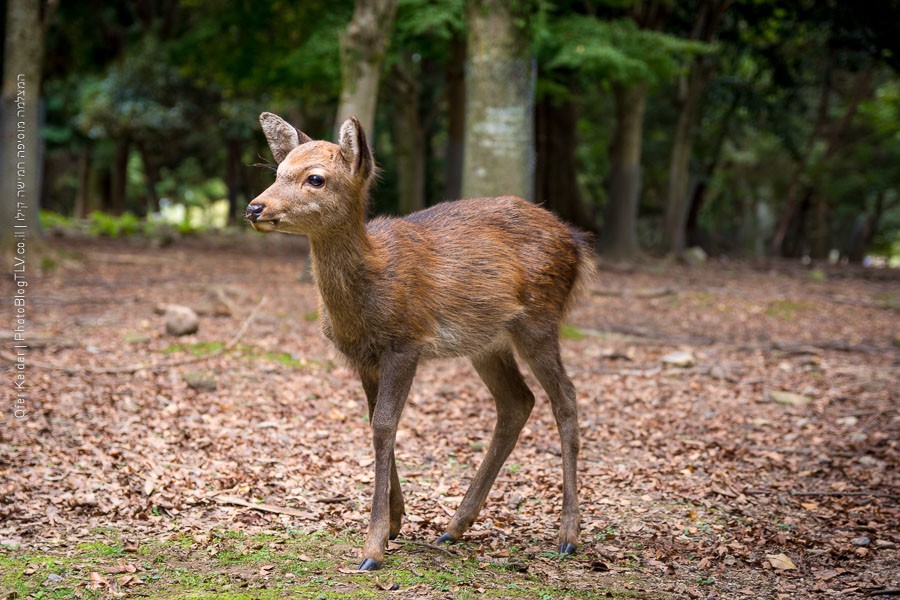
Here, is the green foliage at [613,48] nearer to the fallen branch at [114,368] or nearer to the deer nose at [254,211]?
the fallen branch at [114,368]

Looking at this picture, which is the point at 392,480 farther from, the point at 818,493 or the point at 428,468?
the point at 818,493

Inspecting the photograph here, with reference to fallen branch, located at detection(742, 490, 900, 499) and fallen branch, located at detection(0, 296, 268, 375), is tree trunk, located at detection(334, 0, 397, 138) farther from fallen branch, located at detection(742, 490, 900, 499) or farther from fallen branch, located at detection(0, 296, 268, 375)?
fallen branch, located at detection(742, 490, 900, 499)

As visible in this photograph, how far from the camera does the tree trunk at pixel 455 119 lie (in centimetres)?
1803

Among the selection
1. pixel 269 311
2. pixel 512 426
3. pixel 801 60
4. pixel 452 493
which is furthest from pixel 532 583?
pixel 801 60

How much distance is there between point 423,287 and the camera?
446cm

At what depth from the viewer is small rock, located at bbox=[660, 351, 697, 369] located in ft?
29.1

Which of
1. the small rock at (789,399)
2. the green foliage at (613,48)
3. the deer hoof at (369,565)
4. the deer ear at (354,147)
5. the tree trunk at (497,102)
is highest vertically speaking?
the green foliage at (613,48)

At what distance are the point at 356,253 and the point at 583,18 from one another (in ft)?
38.2

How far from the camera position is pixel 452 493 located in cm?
551

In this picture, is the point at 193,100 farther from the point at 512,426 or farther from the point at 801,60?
the point at 512,426

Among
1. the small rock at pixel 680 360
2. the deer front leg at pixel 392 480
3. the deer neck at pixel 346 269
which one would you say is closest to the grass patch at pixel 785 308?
the small rock at pixel 680 360

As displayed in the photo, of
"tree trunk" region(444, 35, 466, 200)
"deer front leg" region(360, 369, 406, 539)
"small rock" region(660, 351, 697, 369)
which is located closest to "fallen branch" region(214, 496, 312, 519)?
"deer front leg" region(360, 369, 406, 539)

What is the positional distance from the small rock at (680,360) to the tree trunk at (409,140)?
1107 cm

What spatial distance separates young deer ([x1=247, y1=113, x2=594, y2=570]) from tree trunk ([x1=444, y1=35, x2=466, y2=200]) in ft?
44.1
